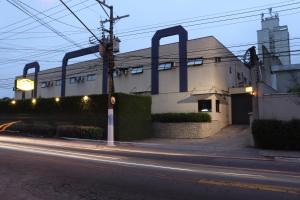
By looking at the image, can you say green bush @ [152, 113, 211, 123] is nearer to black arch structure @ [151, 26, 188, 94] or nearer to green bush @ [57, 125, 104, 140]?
black arch structure @ [151, 26, 188, 94]

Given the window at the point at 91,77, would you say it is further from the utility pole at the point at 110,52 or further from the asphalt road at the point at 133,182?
the asphalt road at the point at 133,182

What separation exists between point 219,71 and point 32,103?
59.2 feet

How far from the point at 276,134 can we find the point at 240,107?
14394 mm

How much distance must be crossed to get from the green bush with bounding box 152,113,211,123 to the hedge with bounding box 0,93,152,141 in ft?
3.63

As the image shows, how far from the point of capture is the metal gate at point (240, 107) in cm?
3619

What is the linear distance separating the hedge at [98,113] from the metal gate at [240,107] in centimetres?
891

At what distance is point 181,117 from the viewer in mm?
32938

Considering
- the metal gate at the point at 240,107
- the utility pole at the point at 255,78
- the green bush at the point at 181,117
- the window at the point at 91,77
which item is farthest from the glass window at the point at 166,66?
the utility pole at the point at 255,78

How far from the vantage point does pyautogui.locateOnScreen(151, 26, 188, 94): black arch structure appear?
3531cm

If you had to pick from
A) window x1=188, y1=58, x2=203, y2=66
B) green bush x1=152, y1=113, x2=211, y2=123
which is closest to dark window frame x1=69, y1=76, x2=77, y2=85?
green bush x1=152, y1=113, x2=211, y2=123

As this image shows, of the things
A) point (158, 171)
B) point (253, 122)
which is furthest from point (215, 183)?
point (253, 122)

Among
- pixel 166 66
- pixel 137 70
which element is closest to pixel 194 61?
pixel 166 66

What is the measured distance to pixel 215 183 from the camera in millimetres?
9508

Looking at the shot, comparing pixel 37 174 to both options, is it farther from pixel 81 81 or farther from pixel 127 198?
pixel 81 81
